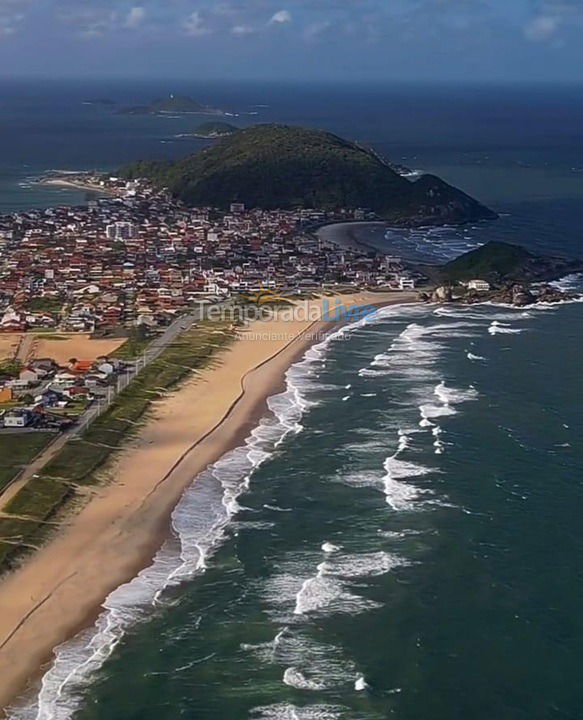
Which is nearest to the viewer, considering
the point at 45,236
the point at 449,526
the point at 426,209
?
the point at 449,526

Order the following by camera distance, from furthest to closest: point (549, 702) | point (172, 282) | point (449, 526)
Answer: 1. point (172, 282)
2. point (449, 526)
3. point (549, 702)

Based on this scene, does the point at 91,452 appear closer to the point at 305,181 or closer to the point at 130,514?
the point at 130,514

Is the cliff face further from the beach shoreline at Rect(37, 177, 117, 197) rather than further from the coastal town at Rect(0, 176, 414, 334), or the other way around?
the beach shoreline at Rect(37, 177, 117, 197)

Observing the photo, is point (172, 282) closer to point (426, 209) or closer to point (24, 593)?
point (426, 209)

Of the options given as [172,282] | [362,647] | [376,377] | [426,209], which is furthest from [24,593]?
[426,209]

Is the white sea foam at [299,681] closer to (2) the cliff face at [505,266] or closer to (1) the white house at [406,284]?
(1) the white house at [406,284]

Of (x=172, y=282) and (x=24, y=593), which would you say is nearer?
(x=24, y=593)

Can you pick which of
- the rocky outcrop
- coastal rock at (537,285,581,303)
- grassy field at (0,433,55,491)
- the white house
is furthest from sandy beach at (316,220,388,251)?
grassy field at (0,433,55,491)
